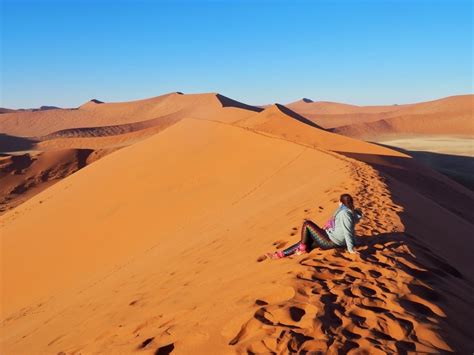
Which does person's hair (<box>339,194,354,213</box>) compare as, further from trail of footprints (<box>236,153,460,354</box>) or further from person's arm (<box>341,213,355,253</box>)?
trail of footprints (<box>236,153,460,354</box>)

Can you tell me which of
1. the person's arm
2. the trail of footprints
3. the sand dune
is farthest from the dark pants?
the sand dune

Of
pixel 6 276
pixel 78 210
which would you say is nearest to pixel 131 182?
pixel 78 210

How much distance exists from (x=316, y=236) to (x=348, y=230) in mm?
433

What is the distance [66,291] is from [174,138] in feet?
44.4

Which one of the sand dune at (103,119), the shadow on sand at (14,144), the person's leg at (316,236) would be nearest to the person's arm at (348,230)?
the person's leg at (316,236)

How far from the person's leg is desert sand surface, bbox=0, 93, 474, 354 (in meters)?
0.18

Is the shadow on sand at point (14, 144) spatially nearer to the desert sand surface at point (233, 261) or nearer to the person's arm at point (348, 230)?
the desert sand surface at point (233, 261)

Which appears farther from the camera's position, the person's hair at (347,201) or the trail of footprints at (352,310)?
the person's hair at (347,201)

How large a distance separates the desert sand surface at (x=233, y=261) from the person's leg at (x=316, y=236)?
0.18 metres

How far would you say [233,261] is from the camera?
19.1ft

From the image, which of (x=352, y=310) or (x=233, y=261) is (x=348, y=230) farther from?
(x=233, y=261)

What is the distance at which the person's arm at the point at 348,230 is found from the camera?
4.91 m

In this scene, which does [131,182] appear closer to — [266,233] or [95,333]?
[266,233]

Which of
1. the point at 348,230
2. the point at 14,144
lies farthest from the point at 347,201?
the point at 14,144
